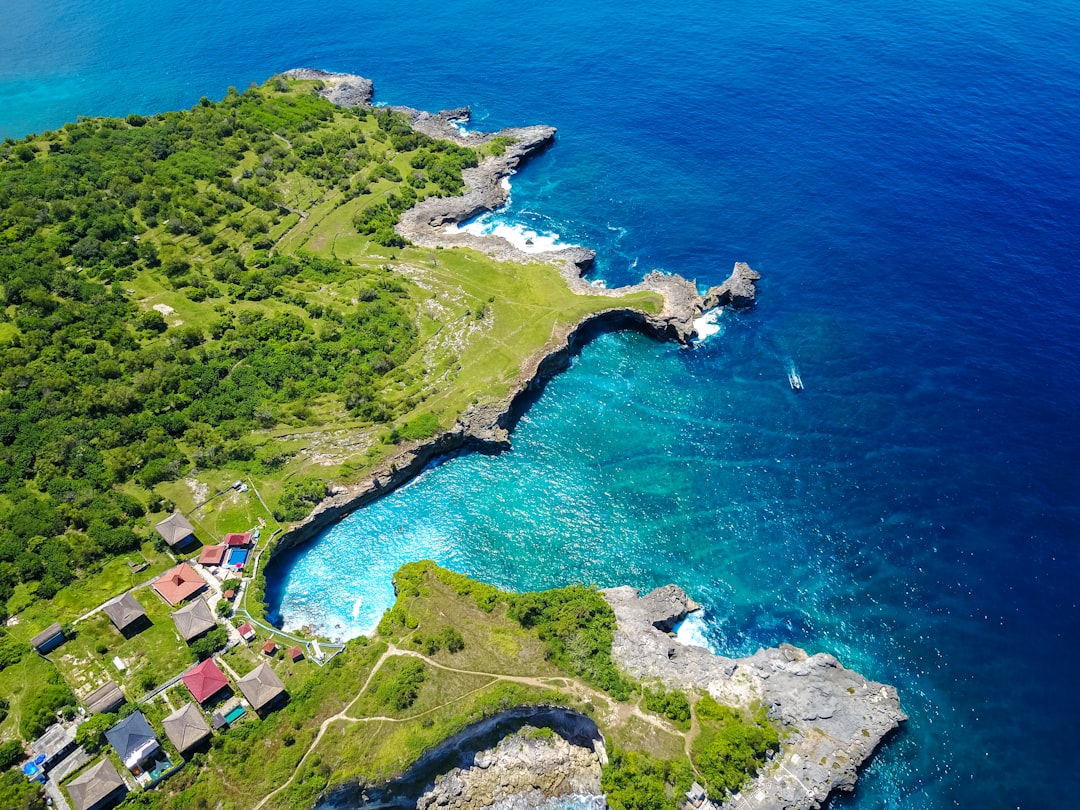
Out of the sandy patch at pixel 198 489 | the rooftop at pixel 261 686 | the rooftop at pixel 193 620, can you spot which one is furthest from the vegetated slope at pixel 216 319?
the rooftop at pixel 261 686

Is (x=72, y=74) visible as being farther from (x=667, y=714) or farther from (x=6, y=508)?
(x=667, y=714)

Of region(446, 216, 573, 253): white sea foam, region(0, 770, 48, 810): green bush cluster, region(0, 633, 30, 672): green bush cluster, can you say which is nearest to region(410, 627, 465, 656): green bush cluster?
region(0, 770, 48, 810): green bush cluster

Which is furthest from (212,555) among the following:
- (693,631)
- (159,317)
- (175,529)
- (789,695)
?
(789,695)

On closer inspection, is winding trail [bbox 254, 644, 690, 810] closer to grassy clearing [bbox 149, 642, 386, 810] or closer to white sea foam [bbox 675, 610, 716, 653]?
Answer: grassy clearing [bbox 149, 642, 386, 810]

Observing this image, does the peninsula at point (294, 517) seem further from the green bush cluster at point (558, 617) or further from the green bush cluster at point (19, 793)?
the green bush cluster at point (558, 617)

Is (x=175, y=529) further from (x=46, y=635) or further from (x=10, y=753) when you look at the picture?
(x=10, y=753)

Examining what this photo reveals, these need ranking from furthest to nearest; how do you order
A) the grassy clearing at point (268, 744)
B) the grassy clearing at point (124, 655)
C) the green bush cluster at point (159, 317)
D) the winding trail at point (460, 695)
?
the green bush cluster at point (159, 317)
the grassy clearing at point (124, 655)
the winding trail at point (460, 695)
the grassy clearing at point (268, 744)
